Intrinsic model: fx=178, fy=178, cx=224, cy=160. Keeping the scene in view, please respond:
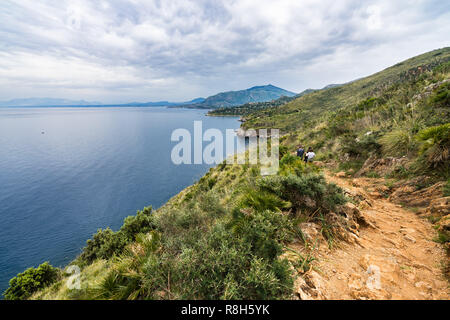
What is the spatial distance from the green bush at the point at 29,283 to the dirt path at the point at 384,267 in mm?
15621

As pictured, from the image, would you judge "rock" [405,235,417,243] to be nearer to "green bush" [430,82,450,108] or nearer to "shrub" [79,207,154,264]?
"green bush" [430,82,450,108]

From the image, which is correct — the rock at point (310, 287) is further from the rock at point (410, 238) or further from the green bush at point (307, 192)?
the rock at point (410, 238)

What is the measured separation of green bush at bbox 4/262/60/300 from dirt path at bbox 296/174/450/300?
15.6 metres

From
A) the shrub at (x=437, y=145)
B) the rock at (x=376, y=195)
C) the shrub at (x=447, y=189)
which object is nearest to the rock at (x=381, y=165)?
the shrub at (x=437, y=145)

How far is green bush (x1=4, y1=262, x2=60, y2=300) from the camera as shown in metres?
10.3

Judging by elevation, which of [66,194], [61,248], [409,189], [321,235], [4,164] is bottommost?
[61,248]

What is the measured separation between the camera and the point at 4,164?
51.2m

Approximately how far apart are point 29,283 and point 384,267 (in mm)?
16994

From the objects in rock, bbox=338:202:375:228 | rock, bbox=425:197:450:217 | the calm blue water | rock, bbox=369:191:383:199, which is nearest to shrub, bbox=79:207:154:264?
the calm blue water

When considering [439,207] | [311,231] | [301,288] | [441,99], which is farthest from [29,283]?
[441,99]
